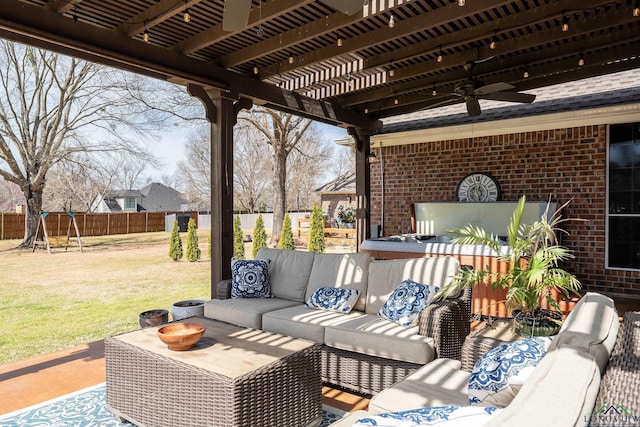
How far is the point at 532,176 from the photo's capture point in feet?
25.0

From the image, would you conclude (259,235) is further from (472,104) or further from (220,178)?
(472,104)

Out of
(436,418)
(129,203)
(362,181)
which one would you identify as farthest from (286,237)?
(129,203)

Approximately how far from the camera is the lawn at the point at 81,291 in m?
5.67

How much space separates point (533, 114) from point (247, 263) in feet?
17.7

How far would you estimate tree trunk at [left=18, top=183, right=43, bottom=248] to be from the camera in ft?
43.2

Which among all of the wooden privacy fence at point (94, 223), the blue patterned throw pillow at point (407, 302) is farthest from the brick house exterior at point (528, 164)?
the wooden privacy fence at point (94, 223)

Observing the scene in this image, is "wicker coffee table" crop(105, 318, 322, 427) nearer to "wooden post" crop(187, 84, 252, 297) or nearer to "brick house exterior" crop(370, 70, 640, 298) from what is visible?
"wooden post" crop(187, 84, 252, 297)

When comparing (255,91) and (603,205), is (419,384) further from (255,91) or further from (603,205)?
(603,205)

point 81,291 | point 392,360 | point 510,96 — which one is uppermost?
point 510,96

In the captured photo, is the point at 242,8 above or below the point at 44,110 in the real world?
below

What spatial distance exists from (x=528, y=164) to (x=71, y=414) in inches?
296

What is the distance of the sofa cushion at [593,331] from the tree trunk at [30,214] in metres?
15.0

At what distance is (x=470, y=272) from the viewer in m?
3.33

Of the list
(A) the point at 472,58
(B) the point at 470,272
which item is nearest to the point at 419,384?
(B) the point at 470,272
